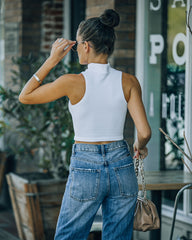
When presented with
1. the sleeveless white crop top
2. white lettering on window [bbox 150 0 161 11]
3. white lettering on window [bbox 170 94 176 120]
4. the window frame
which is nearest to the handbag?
the sleeveless white crop top

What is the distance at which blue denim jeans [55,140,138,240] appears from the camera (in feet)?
7.90

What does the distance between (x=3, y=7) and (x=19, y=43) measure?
0.76 meters

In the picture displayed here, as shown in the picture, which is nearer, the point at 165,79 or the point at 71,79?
the point at 71,79

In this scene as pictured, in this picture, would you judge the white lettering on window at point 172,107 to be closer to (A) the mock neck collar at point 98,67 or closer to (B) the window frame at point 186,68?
(B) the window frame at point 186,68

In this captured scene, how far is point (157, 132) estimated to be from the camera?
462 cm

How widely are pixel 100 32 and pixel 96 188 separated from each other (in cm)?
76

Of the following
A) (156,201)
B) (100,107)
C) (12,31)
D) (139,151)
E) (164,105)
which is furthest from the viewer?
(12,31)

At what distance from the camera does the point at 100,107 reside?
7.86 feet

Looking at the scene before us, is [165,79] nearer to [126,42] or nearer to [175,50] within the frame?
[175,50]

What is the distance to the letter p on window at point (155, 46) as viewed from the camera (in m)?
4.56

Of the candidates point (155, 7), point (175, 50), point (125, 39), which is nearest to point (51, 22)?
point (125, 39)

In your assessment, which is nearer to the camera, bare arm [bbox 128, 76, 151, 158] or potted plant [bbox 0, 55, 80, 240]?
bare arm [bbox 128, 76, 151, 158]

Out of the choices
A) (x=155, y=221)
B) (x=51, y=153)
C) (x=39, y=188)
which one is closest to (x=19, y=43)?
(x=51, y=153)

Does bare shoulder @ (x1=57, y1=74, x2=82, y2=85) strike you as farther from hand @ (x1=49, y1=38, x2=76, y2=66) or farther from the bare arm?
the bare arm
